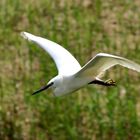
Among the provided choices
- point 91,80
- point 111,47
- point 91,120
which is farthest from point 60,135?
point 91,80

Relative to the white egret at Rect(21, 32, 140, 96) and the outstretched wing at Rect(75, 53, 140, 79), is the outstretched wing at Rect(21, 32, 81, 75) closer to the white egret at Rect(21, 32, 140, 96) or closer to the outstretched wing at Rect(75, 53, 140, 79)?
the white egret at Rect(21, 32, 140, 96)

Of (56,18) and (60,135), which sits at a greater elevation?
(56,18)

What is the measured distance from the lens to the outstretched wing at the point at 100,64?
11.1 feet

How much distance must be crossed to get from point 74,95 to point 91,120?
209 millimetres

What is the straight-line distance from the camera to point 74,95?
5.13 metres

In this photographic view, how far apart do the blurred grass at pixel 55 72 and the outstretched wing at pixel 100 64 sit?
1253mm

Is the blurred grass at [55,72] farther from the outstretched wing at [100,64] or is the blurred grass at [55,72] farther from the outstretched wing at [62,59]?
the outstretched wing at [100,64]

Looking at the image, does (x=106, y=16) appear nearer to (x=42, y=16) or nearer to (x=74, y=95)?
(x=42, y=16)

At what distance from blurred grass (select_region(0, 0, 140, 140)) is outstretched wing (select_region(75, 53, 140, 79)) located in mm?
1253

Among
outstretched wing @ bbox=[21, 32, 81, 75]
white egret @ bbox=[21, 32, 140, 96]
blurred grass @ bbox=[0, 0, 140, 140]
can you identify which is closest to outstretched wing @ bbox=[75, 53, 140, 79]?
white egret @ bbox=[21, 32, 140, 96]

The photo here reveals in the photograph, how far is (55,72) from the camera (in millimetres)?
5141

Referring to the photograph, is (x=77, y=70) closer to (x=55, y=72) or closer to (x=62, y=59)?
(x=62, y=59)

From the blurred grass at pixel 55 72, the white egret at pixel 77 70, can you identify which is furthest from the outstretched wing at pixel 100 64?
the blurred grass at pixel 55 72

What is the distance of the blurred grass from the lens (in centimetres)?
497
